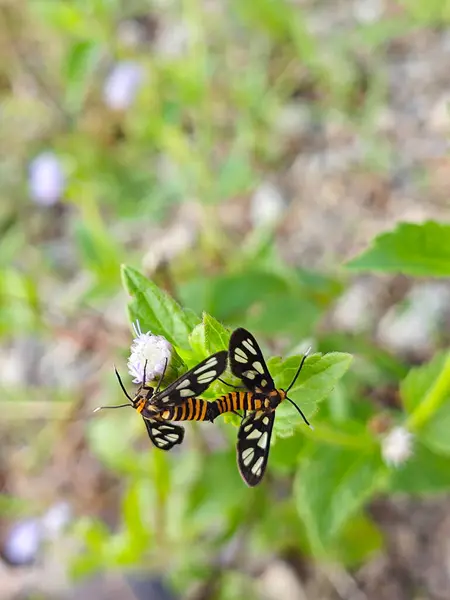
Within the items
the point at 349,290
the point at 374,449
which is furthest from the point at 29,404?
the point at 374,449

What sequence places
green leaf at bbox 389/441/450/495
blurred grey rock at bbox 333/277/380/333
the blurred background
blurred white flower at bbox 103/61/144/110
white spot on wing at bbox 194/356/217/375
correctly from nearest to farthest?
1. white spot on wing at bbox 194/356/217/375
2. green leaf at bbox 389/441/450/495
3. the blurred background
4. blurred grey rock at bbox 333/277/380/333
5. blurred white flower at bbox 103/61/144/110

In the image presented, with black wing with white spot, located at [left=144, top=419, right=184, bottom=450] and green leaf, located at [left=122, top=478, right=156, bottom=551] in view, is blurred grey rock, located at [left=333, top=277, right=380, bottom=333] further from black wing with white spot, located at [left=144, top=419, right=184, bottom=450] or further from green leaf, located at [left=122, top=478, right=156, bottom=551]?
black wing with white spot, located at [left=144, top=419, right=184, bottom=450]

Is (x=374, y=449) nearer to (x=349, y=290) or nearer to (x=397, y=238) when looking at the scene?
(x=397, y=238)

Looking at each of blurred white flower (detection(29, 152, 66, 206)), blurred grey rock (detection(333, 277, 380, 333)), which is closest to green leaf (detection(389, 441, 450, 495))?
blurred grey rock (detection(333, 277, 380, 333))

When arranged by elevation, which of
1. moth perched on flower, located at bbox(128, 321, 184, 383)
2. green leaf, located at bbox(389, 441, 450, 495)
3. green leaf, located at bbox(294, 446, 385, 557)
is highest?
moth perched on flower, located at bbox(128, 321, 184, 383)

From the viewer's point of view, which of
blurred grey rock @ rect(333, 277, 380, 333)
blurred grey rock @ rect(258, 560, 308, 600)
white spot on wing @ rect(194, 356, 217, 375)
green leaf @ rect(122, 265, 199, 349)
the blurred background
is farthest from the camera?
blurred grey rock @ rect(333, 277, 380, 333)

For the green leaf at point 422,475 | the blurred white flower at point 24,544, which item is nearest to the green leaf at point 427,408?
the green leaf at point 422,475

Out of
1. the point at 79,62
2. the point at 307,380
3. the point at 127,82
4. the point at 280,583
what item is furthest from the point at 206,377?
the point at 127,82
